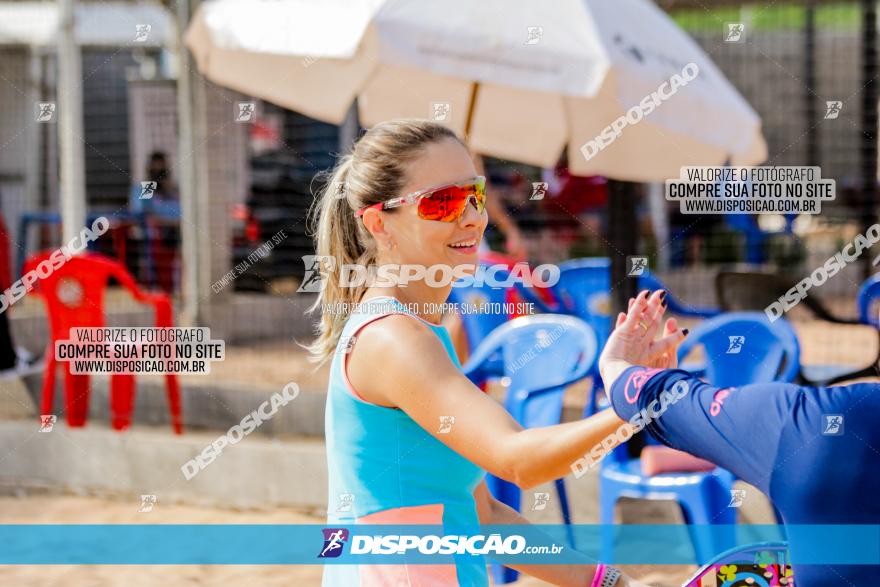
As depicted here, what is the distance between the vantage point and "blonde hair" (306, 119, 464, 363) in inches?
77.2

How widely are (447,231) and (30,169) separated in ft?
35.8

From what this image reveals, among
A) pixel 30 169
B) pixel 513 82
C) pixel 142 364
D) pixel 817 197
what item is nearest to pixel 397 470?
pixel 513 82

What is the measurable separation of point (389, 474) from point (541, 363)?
2473mm

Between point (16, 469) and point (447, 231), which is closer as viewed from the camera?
point (447, 231)

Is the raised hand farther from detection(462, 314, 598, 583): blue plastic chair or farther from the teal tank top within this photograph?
detection(462, 314, 598, 583): blue plastic chair

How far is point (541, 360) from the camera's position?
13.8ft

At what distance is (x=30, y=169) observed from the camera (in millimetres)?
11766

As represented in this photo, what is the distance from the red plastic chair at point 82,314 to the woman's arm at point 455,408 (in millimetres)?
4273

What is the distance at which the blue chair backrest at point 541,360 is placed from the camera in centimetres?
406

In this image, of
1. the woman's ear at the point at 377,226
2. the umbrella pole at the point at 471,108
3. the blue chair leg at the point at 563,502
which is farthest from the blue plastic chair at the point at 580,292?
the woman's ear at the point at 377,226

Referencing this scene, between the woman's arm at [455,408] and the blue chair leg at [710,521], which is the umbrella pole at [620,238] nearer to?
the blue chair leg at [710,521]

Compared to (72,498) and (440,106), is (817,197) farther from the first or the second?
(72,498)

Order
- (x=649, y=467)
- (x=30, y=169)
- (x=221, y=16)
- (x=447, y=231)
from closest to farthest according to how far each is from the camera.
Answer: (x=447, y=231), (x=649, y=467), (x=221, y=16), (x=30, y=169)

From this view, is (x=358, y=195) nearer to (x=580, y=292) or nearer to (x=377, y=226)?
(x=377, y=226)
